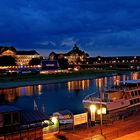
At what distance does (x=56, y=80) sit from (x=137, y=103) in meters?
79.8

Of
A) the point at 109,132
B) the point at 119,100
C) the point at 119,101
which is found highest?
the point at 119,100

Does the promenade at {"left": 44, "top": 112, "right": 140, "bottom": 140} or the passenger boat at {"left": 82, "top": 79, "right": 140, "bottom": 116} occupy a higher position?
the passenger boat at {"left": 82, "top": 79, "right": 140, "bottom": 116}

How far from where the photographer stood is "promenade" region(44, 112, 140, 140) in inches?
905

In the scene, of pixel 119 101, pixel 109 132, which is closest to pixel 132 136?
pixel 109 132

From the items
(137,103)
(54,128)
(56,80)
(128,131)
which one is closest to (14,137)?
(54,128)

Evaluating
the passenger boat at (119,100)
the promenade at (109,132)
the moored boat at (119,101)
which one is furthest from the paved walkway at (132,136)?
the passenger boat at (119,100)

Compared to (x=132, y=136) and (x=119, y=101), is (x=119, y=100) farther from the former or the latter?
(x=132, y=136)

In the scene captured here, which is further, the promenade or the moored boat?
the moored boat

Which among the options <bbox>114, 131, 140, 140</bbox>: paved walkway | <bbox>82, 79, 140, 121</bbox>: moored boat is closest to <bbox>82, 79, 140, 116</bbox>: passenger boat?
<bbox>82, 79, 140, 121</bbox>: moored boat

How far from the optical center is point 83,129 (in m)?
26.2

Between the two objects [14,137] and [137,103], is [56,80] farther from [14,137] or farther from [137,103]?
[14,137]

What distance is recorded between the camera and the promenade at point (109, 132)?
2298 centimetres

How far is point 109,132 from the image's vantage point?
24.7 meters

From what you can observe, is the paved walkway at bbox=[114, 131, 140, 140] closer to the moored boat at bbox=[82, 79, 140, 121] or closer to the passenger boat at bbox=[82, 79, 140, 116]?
the moored boat at bbox=[82, 79, 140, 121]
